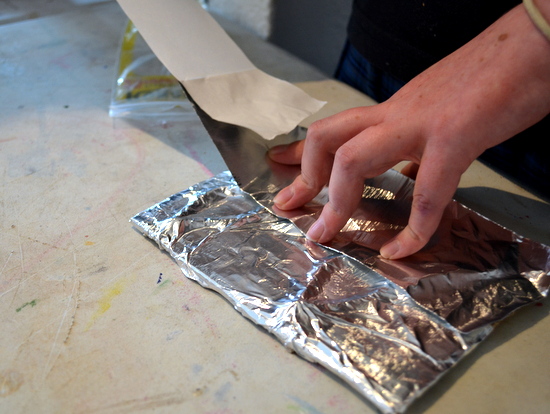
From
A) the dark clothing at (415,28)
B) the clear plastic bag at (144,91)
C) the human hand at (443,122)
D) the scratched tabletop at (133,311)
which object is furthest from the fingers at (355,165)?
the clear plastic bag at (144,91)

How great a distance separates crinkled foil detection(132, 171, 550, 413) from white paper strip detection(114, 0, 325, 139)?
16cm

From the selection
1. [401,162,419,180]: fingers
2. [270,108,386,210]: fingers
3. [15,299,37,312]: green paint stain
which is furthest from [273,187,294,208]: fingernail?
[15,299,37,312]: green paint stain

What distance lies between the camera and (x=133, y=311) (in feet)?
1.90

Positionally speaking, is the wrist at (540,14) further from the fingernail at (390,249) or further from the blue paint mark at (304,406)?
the blue paint mark at (304,406)

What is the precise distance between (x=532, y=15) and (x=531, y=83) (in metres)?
0.07

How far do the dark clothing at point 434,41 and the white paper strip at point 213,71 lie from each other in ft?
0.59

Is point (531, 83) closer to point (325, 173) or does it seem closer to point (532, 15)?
point (532, 15)

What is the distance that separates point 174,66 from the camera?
0.81 metres

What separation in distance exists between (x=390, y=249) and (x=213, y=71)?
1.56ft

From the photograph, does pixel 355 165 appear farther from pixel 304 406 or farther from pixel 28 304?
pixel 28 304

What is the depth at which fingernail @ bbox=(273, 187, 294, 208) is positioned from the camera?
2.31 ft

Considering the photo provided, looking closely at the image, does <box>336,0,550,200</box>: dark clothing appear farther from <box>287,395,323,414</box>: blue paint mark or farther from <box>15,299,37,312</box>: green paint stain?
<box>15,299,37,312</box>: green paint stain

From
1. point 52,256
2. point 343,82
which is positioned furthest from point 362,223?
point 343,82

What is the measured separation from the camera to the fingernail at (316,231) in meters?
0.64
